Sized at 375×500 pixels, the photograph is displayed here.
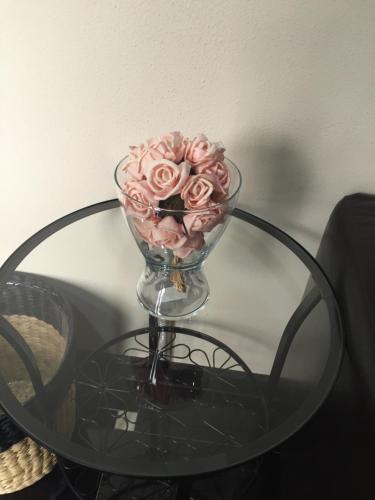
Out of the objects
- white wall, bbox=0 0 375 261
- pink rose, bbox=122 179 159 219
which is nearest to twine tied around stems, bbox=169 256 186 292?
pink rose, bbox=122 179 159 219

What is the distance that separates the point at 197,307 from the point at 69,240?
0.87 feet

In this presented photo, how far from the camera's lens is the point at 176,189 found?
55cm

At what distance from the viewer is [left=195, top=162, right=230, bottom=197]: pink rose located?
0.57 meters

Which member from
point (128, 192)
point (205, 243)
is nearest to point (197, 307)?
point (205, 243)

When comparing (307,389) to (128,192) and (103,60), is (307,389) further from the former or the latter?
(103,60)

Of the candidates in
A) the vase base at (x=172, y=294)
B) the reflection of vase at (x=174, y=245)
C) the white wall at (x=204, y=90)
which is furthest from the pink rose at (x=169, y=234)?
the white wall at (x=204, y=90)

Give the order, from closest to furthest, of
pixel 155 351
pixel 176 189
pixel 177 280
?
pixel 176 189 < pixel 177 280 < pixel 155 351

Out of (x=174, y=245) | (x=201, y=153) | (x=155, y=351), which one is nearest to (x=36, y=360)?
(x=155, y=351)

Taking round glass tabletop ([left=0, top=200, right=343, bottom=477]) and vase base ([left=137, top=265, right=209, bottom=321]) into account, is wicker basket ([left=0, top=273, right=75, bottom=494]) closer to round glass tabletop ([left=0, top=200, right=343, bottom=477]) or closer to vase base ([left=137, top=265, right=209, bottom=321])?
round glass tabletop ([left=0, top=200, right=343, bottom=477])

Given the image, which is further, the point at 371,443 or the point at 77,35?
the point at 77,35

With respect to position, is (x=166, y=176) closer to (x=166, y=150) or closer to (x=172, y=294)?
(x=166, y=150)

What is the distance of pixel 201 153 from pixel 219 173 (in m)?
0.04

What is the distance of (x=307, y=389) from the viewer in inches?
24.5

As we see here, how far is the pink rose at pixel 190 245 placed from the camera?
1.97 ft
